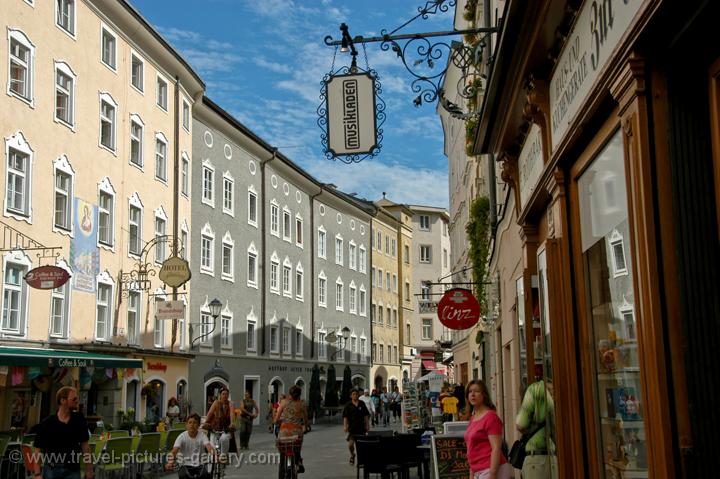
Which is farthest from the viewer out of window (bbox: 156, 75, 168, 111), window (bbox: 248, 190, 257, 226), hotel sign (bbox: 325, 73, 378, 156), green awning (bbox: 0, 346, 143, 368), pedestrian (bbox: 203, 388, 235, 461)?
window (bbox: 248, 190, 257, 226)

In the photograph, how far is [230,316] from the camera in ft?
131

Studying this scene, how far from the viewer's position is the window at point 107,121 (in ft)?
94.7

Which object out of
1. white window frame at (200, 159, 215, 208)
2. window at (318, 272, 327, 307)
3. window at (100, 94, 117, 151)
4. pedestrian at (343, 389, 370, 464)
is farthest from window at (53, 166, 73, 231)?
window at (318, 272, 327, 307)

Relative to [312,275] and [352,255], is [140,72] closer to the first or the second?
[312,275]

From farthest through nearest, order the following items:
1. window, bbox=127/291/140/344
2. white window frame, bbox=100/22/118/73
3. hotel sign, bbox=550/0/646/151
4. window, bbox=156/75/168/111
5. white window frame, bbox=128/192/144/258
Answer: window, bbox=156/75/168/111 < white window frame, bbox=128/192/144/258 < window, bbox=127/291/140/344 < white window frame, bbox=100/22/118/73 < hotel sign, bbox=550/0/646/151

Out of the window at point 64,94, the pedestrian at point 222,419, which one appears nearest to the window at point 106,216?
the window at point 64,94

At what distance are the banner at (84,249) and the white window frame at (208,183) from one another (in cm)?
1034

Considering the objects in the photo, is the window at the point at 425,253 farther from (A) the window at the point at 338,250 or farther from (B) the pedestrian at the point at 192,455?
(B) the pedestrian at the point at 192,455

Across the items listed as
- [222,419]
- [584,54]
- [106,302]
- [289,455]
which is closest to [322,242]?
[106,302]

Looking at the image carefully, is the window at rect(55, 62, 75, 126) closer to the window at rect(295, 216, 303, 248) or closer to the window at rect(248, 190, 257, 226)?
the window at rect(248, 190, 257, 226)

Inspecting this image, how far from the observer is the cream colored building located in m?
23.4

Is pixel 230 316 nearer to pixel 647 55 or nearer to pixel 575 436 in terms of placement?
pixel 575 436

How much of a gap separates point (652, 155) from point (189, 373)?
32.9 meters

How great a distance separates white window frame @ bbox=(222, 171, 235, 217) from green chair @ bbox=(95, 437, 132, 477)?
979 inches
